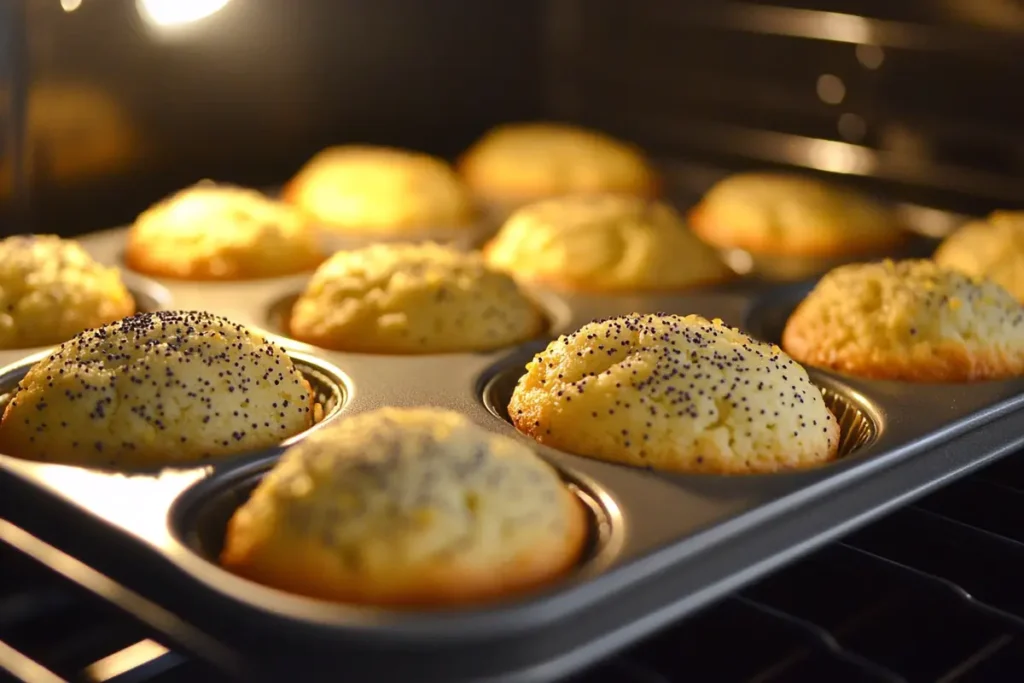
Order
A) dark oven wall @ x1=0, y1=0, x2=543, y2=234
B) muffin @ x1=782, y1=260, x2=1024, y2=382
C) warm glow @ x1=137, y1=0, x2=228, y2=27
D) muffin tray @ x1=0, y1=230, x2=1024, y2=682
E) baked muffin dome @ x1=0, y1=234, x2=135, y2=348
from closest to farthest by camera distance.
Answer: muffin tray @ x1=0, y1=230, x2=1024, y2=682 → muffin @ x1=782, y1=260, x2=1024, y2=382 → baked muffin dome @ x1=0, y1=234, x2=135, y2=348 → warm glow @ x1=137, y1=0, x2=228, y2=27 → dark oven wall @ x1=0, y1=0, x2=543, y2=234

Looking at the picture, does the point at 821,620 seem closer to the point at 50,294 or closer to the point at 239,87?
the point at 50,294

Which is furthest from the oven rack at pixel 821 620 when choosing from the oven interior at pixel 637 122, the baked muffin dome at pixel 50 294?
the baked muffin dome at pixel 50 294

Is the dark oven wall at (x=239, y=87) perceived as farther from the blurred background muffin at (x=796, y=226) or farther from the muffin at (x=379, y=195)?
the blurred background muffin at (x=796, y=226)

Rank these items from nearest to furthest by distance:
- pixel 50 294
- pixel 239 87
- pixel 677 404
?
pixel 677 404, pixel 50 294, pixel 239 87

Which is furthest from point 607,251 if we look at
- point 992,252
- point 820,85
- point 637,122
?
point 637,122

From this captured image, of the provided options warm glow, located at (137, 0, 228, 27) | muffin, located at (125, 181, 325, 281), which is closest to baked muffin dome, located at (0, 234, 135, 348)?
muffin, located at (125, 181, 325, 281)

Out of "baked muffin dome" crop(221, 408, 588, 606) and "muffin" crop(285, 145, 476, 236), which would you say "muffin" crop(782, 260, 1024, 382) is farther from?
"muffin" crop(285, 145, 476, 236)
